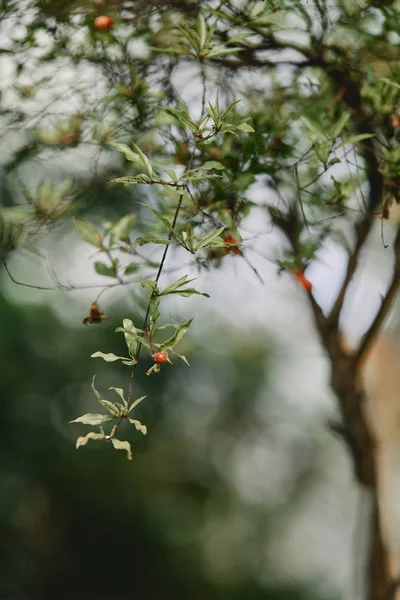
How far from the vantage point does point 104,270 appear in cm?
116

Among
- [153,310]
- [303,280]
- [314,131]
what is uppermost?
[314,131]

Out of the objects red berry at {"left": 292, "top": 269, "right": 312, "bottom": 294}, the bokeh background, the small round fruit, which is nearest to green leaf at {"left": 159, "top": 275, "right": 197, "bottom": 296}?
red berry at {"left": 292, "top": 269, "right": 312, "bottom": 294}

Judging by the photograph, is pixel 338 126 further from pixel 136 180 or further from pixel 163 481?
pixel 163 481

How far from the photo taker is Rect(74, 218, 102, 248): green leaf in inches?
45.2

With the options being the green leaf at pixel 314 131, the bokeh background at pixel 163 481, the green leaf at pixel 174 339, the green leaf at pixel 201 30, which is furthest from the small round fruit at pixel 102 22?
the bokeh background at pixel 163 481

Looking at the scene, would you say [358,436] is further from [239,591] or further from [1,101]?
[239,591]

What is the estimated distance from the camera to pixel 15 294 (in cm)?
952

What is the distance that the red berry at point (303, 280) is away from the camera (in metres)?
1.25

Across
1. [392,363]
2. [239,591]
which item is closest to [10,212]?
[392,363]

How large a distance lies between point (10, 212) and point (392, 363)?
2.02 metres

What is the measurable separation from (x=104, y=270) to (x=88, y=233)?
0.07 m

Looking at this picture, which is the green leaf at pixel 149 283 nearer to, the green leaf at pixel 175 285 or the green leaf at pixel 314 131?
the green leaf at pixel 175 285

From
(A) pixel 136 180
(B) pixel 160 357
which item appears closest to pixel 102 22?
(A) pixel 136 180

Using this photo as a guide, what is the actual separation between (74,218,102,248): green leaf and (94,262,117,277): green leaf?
0.14ft
